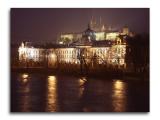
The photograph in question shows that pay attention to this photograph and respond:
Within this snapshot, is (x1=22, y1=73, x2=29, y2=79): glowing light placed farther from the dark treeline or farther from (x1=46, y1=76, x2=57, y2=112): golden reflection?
the dark treeline

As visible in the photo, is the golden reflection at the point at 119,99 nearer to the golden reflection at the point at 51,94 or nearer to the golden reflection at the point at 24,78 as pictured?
the golden reflection at the point at 51,94

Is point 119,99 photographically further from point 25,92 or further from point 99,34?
point 25,92

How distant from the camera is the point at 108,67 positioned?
1812 centimetres

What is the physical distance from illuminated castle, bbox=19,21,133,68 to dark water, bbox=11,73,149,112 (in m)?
0.14

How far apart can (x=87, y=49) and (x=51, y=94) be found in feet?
1.49

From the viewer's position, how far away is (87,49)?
18141mm

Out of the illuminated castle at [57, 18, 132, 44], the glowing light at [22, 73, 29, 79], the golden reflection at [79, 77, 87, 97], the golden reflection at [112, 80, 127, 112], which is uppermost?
the illuminated castle at [57, 18, 132, 44]

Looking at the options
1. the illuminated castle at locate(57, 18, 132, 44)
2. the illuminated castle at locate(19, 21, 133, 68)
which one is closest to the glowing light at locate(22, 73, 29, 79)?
the illuminated castle at locate(19, 21, 133, 68)

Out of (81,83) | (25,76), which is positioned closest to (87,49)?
(81,83)

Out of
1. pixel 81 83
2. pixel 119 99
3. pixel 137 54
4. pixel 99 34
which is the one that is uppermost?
pixel 99 34

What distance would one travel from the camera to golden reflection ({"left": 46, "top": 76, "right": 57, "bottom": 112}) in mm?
18094
